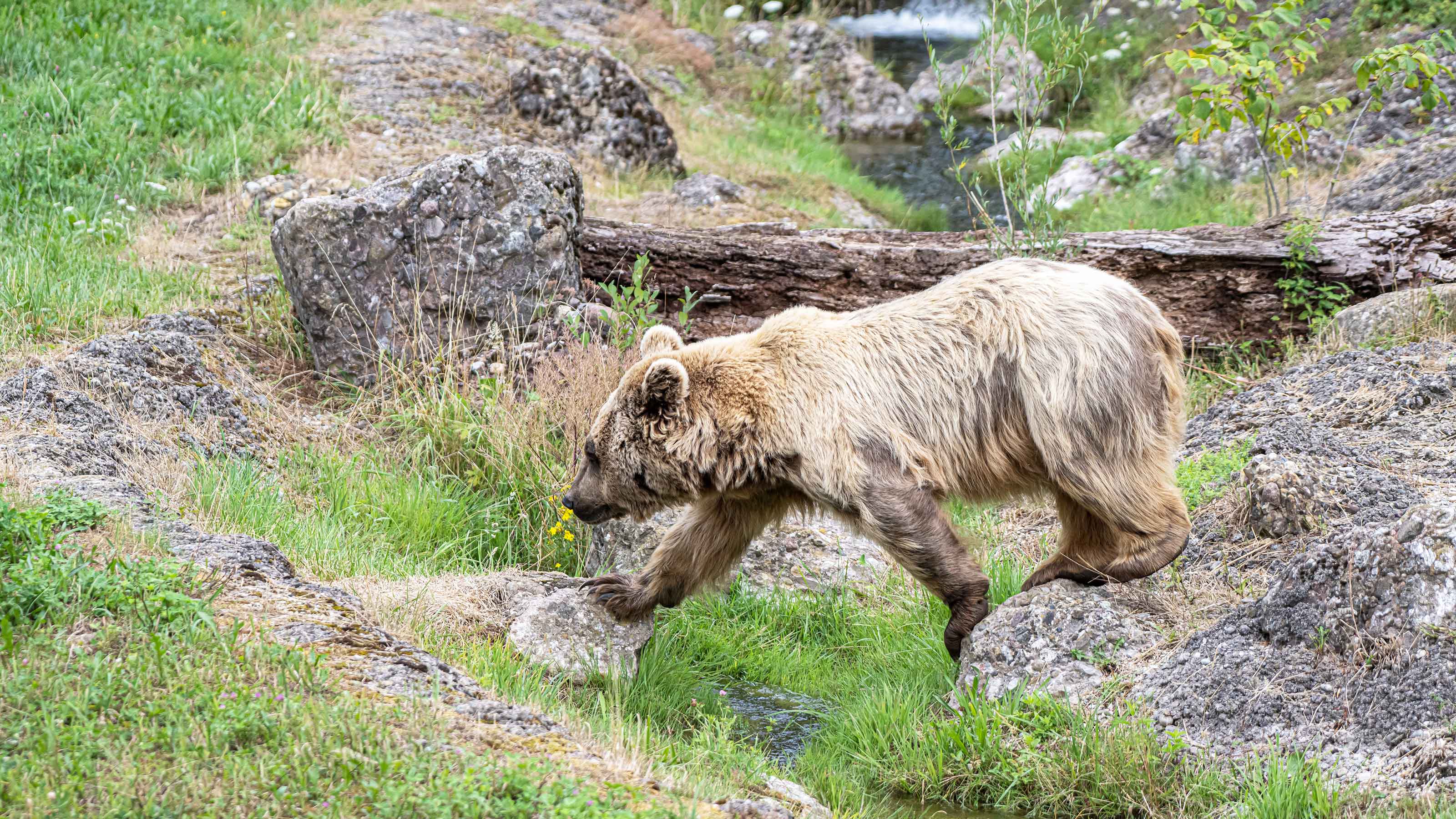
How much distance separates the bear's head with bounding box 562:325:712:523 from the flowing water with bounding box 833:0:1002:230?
402 cm

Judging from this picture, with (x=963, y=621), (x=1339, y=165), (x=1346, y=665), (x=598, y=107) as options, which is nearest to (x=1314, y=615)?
(x=1346, y=665)

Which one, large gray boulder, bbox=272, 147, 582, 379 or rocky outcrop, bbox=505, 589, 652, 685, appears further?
large gray boulder, bbox=272, 147, 582, 379

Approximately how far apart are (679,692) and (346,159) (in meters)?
7.18

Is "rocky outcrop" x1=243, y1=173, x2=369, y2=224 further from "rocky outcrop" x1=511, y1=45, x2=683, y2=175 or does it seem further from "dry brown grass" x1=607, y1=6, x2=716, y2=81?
"dry brown grass" x1=607, y1=6, x2=716, y2=81

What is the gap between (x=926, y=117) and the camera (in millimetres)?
17609

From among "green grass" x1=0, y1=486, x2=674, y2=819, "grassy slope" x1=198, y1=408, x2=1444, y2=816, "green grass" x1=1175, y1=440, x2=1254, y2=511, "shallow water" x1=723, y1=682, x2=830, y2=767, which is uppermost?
"green grass" x1=0, y1=486, x2=674, y2=819

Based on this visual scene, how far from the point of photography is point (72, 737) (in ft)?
9.78

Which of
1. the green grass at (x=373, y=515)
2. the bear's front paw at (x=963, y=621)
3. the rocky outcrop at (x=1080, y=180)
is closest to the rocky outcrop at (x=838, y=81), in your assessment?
the rocky outcrop at (x=1080, y=180)

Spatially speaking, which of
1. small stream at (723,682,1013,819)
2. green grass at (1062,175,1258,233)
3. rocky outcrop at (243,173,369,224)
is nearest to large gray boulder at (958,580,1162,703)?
small stream at (723,682,1013,819)

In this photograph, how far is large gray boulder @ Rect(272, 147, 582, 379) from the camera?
734cm

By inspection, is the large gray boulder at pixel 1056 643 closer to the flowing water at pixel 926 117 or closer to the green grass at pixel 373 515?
the green grass at pixel 373 515

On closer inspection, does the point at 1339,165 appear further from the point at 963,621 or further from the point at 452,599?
the point at 452,599

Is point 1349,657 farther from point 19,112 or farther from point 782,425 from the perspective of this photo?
point 19,112

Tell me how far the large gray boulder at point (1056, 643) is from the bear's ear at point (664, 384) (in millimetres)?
1582
